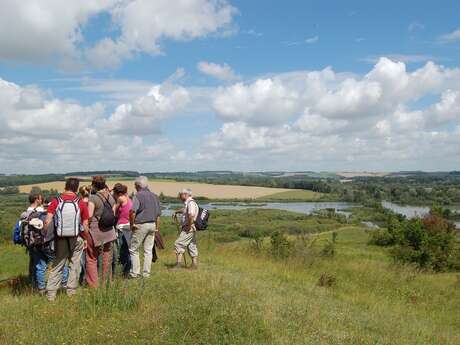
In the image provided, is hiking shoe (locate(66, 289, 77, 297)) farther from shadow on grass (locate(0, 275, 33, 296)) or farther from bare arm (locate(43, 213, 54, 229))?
bare arm (locate(43, 213, 54, 229))

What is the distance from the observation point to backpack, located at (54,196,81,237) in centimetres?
685

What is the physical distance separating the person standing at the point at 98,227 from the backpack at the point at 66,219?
0.52m

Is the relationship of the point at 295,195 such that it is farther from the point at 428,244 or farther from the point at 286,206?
the point at 428,244

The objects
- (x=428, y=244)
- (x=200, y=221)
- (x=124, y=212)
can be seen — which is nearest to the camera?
(x=124, y=212)

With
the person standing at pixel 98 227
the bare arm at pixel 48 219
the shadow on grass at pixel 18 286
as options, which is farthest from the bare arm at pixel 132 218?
the shadow on grass at pixel 18 286

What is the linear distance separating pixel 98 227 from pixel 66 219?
2.75 feet

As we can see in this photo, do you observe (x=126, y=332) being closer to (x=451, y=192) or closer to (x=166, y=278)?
(x=166, y=278)

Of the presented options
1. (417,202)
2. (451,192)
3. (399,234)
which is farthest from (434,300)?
(451,192)

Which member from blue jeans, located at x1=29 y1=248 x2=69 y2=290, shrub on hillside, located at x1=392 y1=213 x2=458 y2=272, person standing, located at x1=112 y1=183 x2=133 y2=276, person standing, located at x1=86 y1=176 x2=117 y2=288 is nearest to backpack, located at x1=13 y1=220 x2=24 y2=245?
blue jeans, located at x1=29 y1=248 x2=69 y2=290

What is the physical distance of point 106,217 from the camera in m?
7.62

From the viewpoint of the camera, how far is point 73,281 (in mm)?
7312

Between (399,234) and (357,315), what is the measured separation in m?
39.6

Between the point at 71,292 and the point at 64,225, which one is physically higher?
the point at 64,225

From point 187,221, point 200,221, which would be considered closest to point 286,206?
point 200,221
